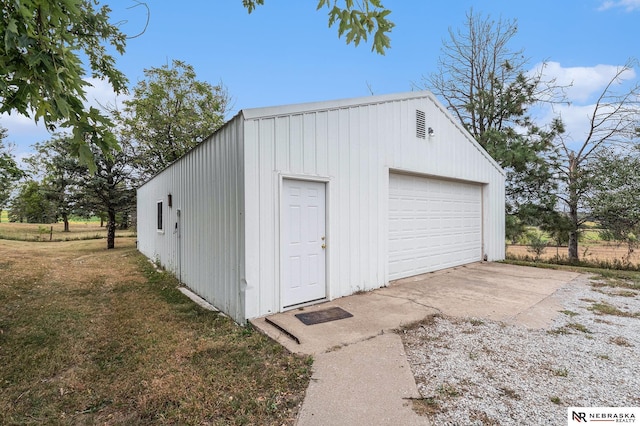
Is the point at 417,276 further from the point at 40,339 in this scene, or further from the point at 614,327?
the point at 40,339

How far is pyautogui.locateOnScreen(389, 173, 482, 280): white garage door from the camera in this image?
6402 millimetres

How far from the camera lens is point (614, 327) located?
3.71 m

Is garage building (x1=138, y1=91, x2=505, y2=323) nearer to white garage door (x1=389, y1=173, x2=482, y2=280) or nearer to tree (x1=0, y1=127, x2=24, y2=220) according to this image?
white garage door (x1=389, y1=173, x2=482, y2=280)

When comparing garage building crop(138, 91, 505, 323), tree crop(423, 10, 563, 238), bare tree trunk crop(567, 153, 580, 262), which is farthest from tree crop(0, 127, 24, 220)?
bare tree trunk crop(567, 153, 580, 262)

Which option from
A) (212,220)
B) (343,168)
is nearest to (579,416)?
(343,168)

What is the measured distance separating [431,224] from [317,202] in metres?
3.64

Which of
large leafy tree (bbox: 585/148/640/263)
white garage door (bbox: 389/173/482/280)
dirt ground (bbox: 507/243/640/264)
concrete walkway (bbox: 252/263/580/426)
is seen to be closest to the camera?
concrete walkway (bbox: 252/263/580/426)

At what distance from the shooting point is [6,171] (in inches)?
323

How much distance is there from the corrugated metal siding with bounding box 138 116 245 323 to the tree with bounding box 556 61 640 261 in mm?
11047

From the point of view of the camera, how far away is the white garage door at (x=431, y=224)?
6.40 meters

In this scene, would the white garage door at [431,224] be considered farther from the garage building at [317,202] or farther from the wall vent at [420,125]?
the wall vent at [420,125]

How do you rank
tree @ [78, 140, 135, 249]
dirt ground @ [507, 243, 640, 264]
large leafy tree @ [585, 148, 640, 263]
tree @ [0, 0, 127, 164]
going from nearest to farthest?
tree @ [0, 0, 127, 164] < large leafy tree @ [585, 148, 640, 263] < dirt ground @ [507, 243, 640, 264] < tree @ [78, 140, 135, 249]

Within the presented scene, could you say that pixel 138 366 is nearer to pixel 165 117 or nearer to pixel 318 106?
pixel 318 106

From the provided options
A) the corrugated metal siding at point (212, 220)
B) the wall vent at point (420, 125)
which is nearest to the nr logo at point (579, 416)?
the corrugated metal siding at point (212, 220)
